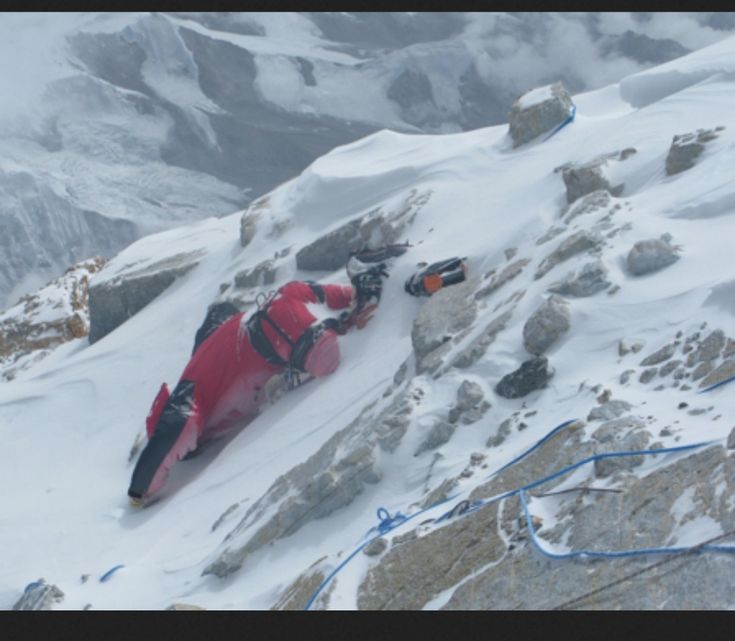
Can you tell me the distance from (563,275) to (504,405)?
1208 millimetres

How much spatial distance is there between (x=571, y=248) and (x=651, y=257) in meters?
0.66

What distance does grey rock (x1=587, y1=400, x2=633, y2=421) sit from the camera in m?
5.07

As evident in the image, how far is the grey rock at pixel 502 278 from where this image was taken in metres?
7.56

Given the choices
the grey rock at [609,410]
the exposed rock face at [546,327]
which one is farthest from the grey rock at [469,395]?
the grey rock at [609,410]

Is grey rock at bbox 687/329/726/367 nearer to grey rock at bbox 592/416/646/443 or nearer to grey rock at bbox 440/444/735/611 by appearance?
→ grey rock at bbox 592/416/646/443

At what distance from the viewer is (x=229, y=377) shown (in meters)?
8.58

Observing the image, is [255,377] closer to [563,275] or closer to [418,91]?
[563,275]

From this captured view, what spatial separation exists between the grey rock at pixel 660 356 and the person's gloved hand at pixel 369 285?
12.2ft

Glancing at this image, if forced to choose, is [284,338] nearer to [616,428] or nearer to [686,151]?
[686,151]

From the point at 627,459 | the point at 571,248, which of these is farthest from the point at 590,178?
the point at 627,459

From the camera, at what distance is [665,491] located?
4359 mm

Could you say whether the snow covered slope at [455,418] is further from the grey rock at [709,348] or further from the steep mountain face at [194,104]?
the steep mountain face at [194,104]

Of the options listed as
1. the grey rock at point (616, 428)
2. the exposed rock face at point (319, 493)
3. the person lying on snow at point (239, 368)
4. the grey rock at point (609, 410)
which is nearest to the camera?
the grey rock at point (616, 428)

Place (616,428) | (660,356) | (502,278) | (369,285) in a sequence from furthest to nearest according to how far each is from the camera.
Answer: (369,285) → (502,278) → (660,356) → (616,428)
